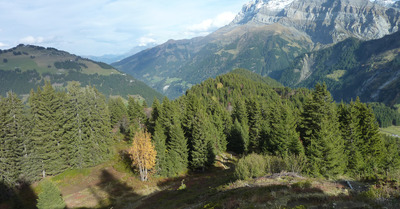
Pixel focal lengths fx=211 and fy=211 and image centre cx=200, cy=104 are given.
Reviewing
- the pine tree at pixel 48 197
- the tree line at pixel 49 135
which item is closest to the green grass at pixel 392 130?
the tree line at pixel 49 135

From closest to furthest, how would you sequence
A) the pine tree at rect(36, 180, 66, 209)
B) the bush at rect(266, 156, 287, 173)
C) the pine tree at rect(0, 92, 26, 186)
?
the pine tree at rect(36, 180, 66, 209) < the bush at rect(266, 156, 287, 173) < the pine tree at rect(0, 92, 26, 186)

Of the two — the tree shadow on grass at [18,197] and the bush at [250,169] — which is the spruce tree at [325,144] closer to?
the bush at [250,169]

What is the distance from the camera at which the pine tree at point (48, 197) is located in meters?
26.5

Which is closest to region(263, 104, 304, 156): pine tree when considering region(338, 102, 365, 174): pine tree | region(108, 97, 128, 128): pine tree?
region(338, 102, 365, 174): pine tree

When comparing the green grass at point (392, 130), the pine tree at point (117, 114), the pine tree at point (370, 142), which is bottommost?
the green grass at point (392, 130)

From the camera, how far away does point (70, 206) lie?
111 feet

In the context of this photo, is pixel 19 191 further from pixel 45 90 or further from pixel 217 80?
pixel 217 80

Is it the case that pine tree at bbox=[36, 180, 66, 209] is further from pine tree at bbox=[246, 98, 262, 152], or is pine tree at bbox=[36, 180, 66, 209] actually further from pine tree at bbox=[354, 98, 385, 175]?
pine tree at bbox=[354, 98, 385, 175]

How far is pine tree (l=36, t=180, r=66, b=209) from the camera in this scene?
1045 inches

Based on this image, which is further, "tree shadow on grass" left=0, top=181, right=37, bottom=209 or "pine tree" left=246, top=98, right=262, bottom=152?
"pine tree" left=246, top=98, right=262, bottom=152

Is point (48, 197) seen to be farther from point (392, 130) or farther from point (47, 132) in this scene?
point (392, 130)

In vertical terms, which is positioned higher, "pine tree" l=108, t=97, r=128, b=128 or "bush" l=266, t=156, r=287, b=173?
"pine tree" l=108, t=97, r=128, b=128

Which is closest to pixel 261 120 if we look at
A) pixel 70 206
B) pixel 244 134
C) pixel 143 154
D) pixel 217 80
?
pixel 244 134

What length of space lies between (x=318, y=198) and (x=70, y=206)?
3596 centimetres
